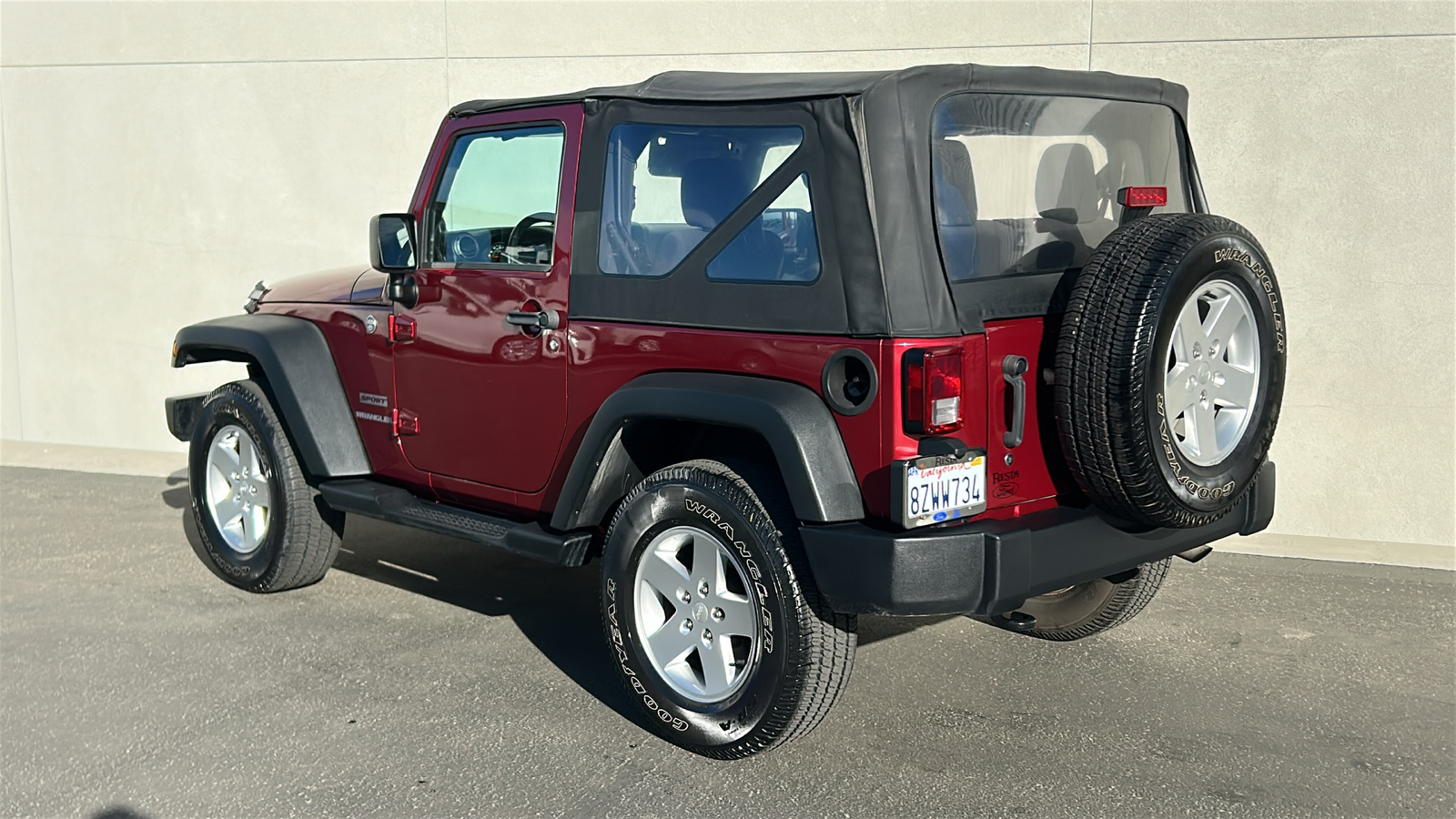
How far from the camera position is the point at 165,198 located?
883cm

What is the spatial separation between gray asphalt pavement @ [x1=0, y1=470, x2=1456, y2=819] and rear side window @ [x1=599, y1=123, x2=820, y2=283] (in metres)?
1.44

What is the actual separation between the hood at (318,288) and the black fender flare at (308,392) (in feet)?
0.46

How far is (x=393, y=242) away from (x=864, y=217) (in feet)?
6.68

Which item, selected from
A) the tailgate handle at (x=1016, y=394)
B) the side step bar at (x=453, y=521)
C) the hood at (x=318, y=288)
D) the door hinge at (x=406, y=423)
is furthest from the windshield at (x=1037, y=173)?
the hood at (x=318, y=288)

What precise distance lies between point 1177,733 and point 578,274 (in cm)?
234

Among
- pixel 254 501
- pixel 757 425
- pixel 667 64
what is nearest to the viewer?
pixel 757 425

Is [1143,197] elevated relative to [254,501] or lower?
elevated

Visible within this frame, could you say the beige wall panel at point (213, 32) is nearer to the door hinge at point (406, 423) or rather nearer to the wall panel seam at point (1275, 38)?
the door hinge at point (406, 423)

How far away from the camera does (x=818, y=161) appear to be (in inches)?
144

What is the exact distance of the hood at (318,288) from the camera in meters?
5.39

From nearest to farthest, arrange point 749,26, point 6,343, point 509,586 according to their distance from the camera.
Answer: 1. point 509,586
2. point 749,26
3. point 6,343

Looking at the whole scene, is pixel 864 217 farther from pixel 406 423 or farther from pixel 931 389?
pixel 406 423

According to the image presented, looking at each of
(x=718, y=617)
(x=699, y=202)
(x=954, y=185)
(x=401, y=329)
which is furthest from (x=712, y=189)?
(x=401, y=329)

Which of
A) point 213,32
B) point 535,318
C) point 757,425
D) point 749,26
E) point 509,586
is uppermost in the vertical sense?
point 213,32
